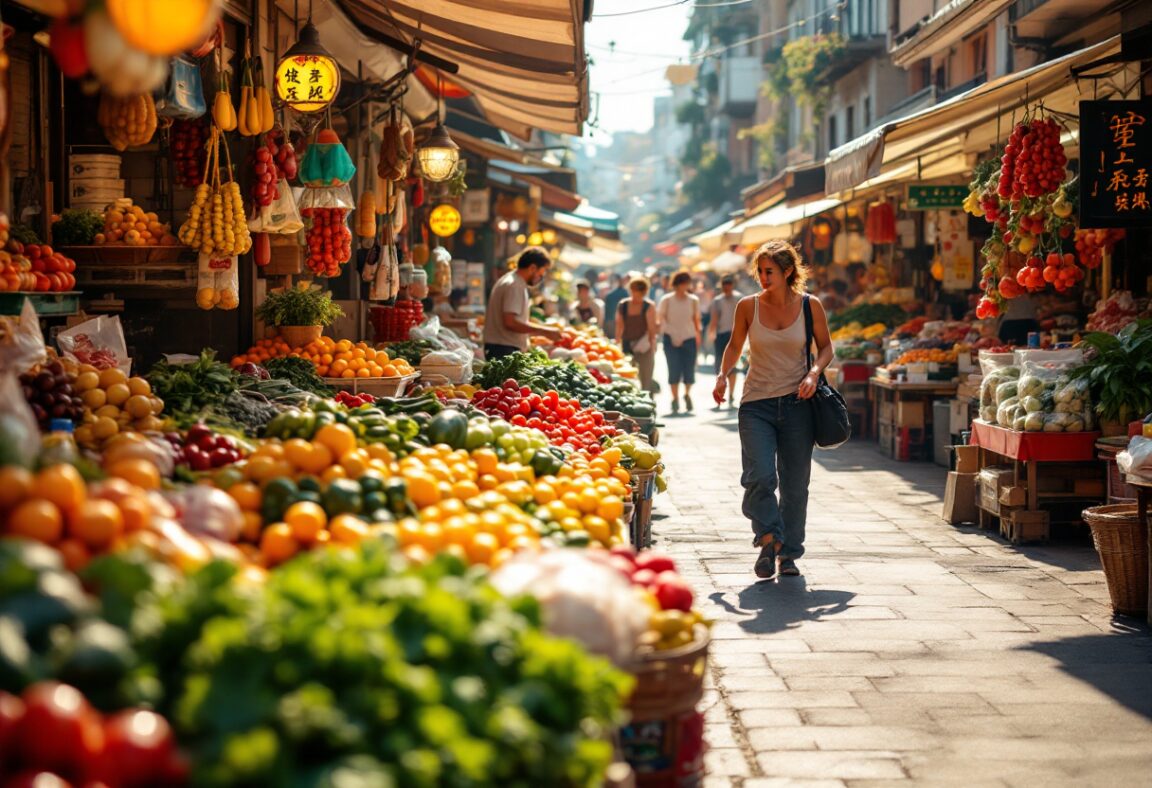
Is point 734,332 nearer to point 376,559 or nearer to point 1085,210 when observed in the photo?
point 1085,210

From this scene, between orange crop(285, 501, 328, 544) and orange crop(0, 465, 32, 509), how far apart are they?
92cm

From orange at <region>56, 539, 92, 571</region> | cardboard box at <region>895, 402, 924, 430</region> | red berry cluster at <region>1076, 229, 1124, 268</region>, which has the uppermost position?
red berry cluster at <region>1076, 229, 1124, 268</region>

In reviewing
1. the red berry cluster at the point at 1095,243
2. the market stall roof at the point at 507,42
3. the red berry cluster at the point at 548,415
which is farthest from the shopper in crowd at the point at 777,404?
the red berry cluster at the point at 1095,243

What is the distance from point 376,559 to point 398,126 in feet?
29.9

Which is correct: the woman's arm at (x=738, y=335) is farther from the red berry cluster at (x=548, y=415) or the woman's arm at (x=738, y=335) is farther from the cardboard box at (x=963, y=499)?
the cardboard box at (x=963, y=499)

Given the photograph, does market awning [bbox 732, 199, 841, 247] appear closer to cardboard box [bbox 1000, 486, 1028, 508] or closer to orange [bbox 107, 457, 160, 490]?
cardboard box [bbox 1000, 486, 1028, 508]

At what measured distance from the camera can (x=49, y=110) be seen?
911 cm

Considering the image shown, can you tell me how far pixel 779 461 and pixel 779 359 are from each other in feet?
2.18

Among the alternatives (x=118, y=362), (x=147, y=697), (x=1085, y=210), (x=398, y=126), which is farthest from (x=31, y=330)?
(x=1085, y=210)

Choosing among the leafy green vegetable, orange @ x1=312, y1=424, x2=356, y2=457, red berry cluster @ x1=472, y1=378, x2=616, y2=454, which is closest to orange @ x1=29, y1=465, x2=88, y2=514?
orange @ x1=312, y1=424, x2=356, y2=457

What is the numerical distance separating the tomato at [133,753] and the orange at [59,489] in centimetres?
86

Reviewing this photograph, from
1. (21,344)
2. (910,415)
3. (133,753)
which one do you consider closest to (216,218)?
(21,344)

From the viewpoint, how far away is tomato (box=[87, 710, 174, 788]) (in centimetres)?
237

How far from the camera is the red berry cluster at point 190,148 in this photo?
8648mm
